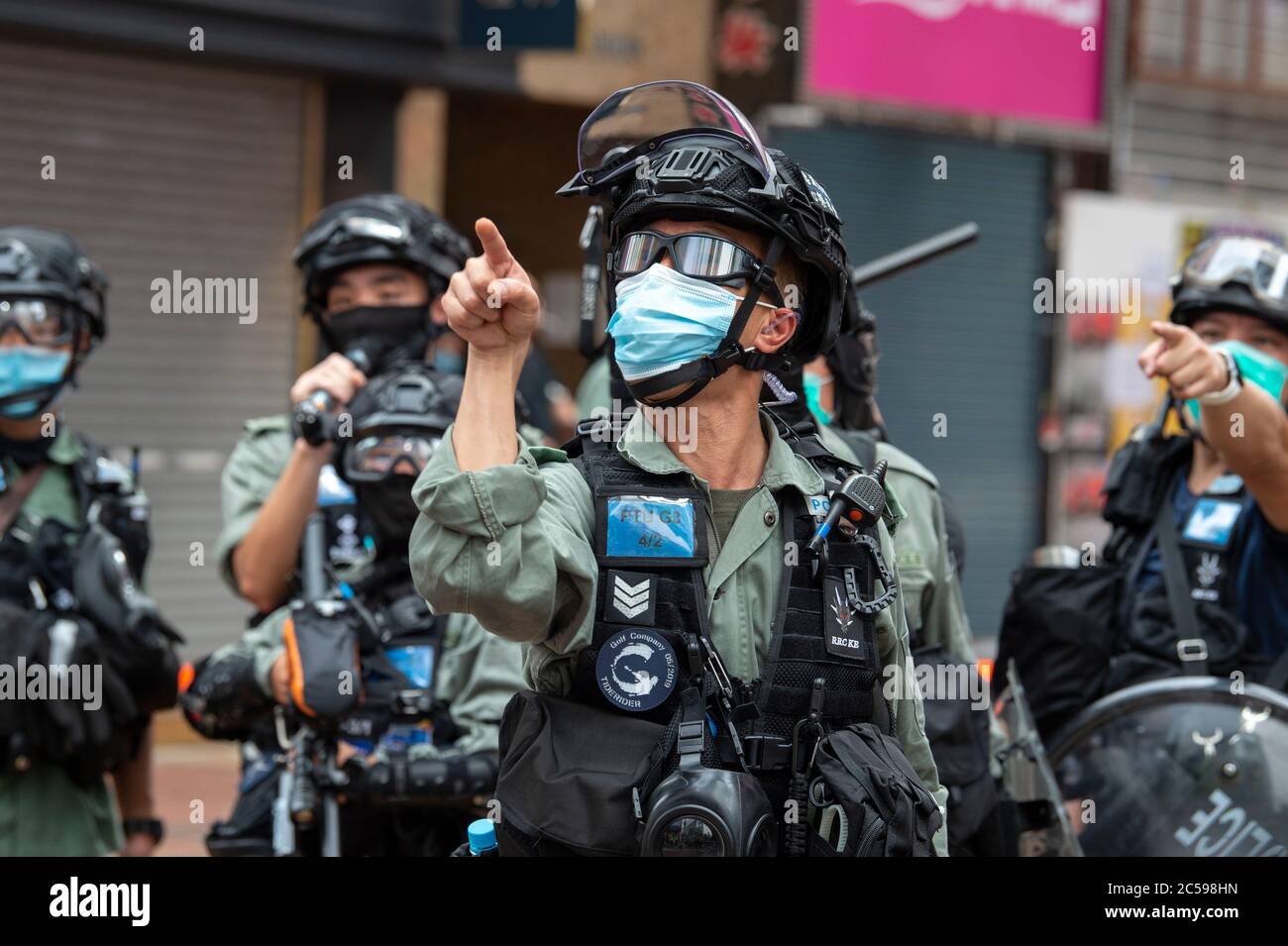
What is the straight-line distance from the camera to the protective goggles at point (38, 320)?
4.32 m

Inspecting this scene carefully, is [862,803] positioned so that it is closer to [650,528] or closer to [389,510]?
[650,528]

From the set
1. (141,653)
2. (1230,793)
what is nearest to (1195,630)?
(1230,793)

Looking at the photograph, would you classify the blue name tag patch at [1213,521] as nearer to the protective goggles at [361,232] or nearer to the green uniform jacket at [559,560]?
the green uniform jacket at [559,560]

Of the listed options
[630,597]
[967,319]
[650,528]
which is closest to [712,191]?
[650,528]

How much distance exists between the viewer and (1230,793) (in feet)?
12.8

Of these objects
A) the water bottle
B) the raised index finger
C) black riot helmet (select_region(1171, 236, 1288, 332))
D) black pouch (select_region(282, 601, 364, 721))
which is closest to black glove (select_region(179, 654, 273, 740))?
black pouch (select_region(282, 601, 364, 721))

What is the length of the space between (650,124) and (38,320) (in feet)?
7.31

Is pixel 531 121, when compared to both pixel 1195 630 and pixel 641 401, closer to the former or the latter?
pixel 1195 630

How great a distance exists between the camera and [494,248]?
2395 millimetres

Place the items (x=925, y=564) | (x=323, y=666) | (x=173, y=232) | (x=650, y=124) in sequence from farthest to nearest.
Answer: (x=173, y=232), (x=925, y=564), (x=323, y=666), (x=650, y=124)

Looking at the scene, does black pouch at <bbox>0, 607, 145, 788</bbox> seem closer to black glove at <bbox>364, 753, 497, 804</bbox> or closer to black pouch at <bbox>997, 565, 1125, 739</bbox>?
black glove at <bbox>364, 753, 497, 804</bbox>

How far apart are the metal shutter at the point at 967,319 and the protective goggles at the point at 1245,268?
6.34m

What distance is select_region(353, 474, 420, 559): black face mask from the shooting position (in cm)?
388

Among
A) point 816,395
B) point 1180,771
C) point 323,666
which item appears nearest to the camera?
point 323,666
